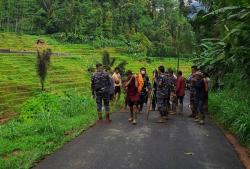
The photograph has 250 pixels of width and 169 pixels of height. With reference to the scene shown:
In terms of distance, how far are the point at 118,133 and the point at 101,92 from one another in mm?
2223

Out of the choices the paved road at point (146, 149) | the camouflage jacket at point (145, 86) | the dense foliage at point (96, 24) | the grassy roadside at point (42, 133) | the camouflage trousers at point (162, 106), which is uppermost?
the dense foliage at point (96, 24)

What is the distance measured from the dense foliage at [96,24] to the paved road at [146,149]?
59.1 m

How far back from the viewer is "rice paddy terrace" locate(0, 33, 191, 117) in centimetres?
3101

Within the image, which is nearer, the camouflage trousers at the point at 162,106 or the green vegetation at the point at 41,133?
the green vegetation at the point at 41,133

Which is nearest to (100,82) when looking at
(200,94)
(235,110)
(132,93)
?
(132,93)

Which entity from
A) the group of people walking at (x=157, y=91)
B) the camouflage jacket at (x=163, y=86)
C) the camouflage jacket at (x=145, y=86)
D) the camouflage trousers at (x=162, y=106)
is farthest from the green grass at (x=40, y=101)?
the camouflage jacket at (x=163, y=86)

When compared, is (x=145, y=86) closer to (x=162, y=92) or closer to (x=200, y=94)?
(x=162, y=92)

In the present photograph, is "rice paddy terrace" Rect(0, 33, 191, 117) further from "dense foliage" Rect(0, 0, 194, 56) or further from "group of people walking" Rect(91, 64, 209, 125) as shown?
"group of people walking" Rect(91, 64, 209, 125)

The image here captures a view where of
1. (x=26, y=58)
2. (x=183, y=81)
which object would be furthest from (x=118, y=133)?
(x=26, y=58)

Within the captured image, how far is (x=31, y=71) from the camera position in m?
40.9

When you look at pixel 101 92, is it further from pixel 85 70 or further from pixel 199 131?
pixel 85 70

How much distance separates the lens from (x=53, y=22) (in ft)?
266

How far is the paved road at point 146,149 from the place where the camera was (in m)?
8.71

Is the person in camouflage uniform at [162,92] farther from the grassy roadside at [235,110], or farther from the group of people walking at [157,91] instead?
the grassy roadside at [235,110]
